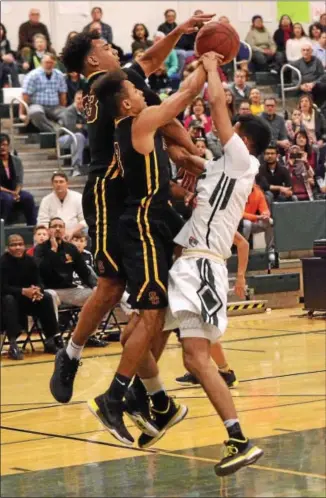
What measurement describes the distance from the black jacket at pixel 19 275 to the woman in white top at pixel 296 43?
10.3 m

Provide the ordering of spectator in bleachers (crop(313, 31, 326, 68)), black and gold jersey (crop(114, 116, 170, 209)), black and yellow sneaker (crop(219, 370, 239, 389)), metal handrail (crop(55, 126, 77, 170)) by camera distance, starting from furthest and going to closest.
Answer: spectator in bleachers (crop(313, 31, 326, 68)) < metal handrail (crop(55, 126, 77, 170)) < black and yellow sneaker (crop(219, 370, 239, 389)) < black and gold jersey (crop(114, 116, 170, 209))

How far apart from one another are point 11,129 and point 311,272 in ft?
28.7

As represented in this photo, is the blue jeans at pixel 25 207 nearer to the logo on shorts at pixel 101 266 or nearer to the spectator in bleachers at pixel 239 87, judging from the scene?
the spectator in bleachers at pixel 239 87

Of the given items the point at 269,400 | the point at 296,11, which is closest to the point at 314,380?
the point at 269,400

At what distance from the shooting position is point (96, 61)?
26.8ft

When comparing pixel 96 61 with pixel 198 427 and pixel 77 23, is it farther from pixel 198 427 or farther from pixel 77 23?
pixel 77 23

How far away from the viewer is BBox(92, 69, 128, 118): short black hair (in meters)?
7.50

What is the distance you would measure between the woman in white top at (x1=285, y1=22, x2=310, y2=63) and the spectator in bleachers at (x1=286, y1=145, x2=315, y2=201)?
6.75 meters

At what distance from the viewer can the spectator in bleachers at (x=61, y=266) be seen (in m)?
14.9

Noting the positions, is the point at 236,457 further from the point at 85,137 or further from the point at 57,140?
the point at 85,137

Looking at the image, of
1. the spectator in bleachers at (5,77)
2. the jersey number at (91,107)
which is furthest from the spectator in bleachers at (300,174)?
the jersey number at (91,107)

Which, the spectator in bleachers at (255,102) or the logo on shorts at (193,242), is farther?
the spectator in bleachers at (255,102)

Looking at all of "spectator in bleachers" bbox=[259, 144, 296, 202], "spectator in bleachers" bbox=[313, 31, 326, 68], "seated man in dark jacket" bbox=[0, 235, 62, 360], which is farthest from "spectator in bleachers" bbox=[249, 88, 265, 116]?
"seated man in dark jacket" bbox=[0, 235, 62, 360]

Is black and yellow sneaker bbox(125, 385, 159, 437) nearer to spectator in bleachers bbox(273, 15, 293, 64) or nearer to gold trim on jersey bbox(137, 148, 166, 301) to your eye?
gold trim on jersey bbox(137, 148, 166, 301)
